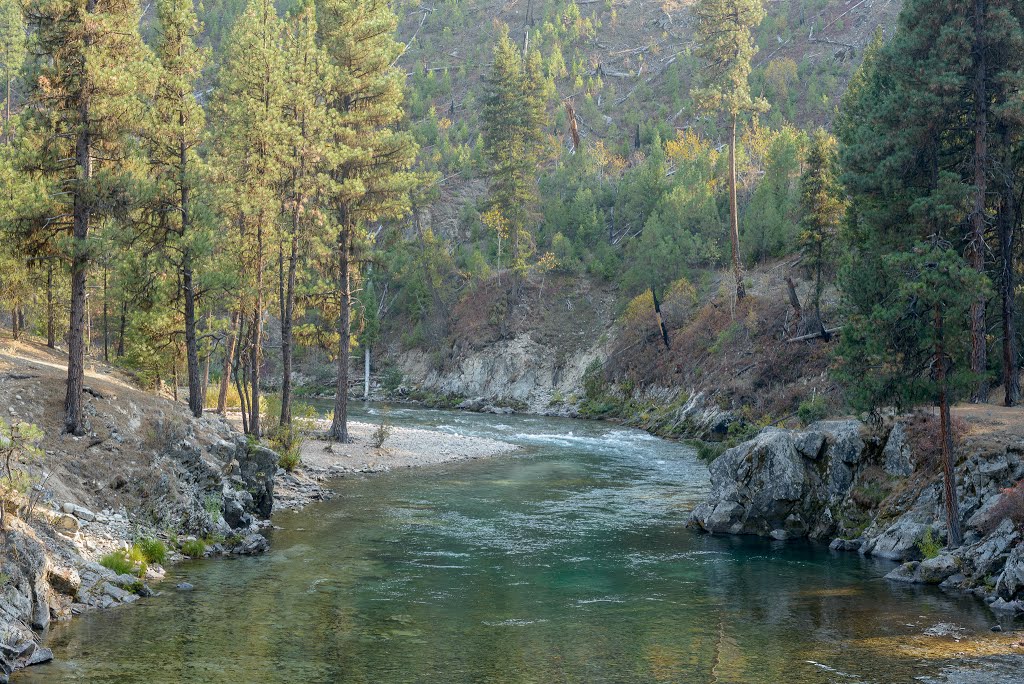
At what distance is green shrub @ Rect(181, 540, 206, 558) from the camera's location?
72.1 feet

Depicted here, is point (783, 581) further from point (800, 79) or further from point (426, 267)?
point (800, 79)

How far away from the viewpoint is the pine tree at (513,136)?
3044 inches

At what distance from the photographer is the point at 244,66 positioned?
34312 mm

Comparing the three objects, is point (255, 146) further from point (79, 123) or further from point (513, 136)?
point (513, 136)

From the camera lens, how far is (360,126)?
42.0 metres

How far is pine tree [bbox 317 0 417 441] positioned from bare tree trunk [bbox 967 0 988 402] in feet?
76.7

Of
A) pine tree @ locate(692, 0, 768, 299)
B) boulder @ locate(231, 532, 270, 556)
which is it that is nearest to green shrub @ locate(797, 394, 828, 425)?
pine tree @ locate(692, 0, 768, 299)

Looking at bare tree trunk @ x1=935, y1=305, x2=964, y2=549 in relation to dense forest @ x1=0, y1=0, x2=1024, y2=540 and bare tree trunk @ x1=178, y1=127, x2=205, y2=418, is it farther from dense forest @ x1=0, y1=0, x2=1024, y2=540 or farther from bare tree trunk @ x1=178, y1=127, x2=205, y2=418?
bare tree trunk @ x1=178, y1=127, x2=205, y2=418

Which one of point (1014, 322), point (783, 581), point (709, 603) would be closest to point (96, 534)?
point (709, 603)

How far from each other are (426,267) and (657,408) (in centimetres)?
3355

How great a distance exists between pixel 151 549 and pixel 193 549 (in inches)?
58.3

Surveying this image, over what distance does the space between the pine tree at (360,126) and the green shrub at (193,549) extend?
19.3 m

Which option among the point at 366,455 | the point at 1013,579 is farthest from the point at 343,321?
the point at 1013,579

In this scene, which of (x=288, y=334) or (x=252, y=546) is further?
(x=288, y=334)
